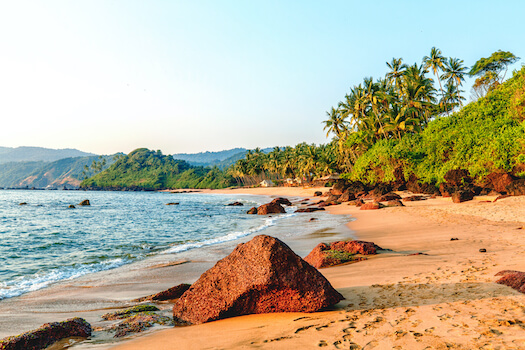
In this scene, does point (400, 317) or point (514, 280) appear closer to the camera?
point (400, 317)

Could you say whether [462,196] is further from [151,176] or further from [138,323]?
[151,176]

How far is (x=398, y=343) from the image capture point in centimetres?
362

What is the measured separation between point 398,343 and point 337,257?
16.8 ft

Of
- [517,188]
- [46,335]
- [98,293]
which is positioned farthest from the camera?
[517,188]

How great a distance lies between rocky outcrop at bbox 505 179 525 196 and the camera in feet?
71.8

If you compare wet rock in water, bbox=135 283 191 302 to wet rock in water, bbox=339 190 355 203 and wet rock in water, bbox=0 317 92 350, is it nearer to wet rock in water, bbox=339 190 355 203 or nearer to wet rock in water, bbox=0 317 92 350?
wet rock in water, bbox=0 317 92 350

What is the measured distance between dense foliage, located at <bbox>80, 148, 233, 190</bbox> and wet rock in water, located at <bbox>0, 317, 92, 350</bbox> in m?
128

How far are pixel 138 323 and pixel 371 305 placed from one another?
354 cm

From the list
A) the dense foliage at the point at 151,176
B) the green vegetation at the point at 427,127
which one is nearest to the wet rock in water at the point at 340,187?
the green vegetation at the point at 427,127

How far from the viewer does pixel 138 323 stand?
16.3 feet

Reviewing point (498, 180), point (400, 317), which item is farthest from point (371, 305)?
point (498, 180)

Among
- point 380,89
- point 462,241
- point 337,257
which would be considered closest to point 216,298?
point 337,257

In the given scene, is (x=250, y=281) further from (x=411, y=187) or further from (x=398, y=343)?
(x=411, y=187)

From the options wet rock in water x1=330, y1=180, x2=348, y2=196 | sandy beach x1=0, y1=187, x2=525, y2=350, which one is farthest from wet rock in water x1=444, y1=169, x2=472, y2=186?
sandy beach x1=0, y1=187, x2=525, y2=350
